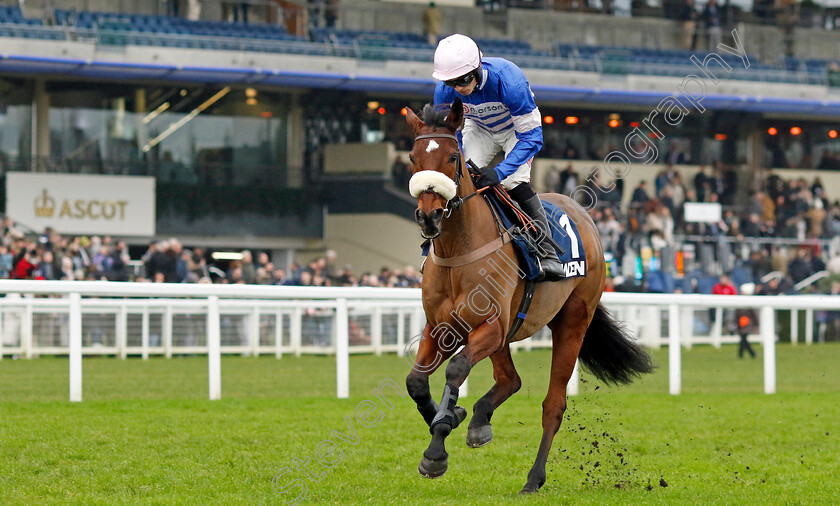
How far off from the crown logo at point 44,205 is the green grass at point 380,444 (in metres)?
8.58

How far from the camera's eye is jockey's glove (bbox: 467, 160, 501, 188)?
486 centimetres

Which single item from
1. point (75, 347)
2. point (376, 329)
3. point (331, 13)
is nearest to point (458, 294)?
point (75, 347)

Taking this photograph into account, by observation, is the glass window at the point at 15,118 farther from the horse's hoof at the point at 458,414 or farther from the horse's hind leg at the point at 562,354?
the horse's hoof at the point at 458,414

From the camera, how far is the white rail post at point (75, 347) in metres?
7.59

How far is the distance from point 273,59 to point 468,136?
50.8 feet

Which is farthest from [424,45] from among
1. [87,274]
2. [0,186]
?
[87,274]

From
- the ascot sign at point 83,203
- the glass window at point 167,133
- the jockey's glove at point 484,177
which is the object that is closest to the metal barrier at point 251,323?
the jockey's glove at point 484,177

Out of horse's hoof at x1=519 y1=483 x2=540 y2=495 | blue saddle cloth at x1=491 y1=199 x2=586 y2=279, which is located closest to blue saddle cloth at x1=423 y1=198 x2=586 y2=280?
blue saddle cloth at x1=491 y1=199 x2=586 y2=279

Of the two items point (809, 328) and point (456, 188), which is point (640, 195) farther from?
point (456, 188)

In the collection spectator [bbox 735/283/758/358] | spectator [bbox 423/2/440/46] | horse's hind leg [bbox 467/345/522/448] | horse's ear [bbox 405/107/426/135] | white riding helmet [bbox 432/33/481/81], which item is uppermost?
spectator [bbox 423/2/440/46]

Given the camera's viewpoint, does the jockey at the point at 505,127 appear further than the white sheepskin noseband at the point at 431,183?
Yes

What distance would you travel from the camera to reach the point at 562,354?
18.8 ft

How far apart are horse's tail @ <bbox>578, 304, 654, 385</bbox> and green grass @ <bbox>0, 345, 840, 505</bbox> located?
481mm

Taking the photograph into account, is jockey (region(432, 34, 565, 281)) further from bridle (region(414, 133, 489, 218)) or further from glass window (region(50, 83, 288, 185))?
glass window (region(50, 83, 288, 185))
